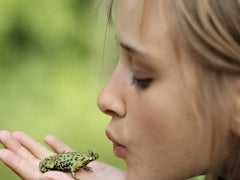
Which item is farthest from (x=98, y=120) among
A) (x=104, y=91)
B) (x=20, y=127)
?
(x=104, y=91)

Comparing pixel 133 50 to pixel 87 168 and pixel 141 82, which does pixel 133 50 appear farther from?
pixel 87 168

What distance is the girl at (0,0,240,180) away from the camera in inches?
49.0

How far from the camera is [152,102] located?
4.32 ft

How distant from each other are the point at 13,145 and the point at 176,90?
0.56 meters

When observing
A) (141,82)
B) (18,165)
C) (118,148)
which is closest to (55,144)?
(18,165)

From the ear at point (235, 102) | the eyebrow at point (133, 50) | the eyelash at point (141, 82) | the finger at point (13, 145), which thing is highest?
the eyebrow at point (133, 50)

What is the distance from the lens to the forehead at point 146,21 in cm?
128

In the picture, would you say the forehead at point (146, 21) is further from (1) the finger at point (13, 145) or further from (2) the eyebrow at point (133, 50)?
(1) the finger at point (13, 145)

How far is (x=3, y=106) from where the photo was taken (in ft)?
9.46

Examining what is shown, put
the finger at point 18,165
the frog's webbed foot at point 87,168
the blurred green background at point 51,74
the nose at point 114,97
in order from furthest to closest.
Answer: the blurred green background at point 51,74
the frog's webbed foot at point 87,168
the finger at point 18,165
the nose at point 114,97

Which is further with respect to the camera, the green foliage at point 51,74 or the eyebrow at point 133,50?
the green foliage at point 51,74

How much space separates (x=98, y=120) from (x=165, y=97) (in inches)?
59.0

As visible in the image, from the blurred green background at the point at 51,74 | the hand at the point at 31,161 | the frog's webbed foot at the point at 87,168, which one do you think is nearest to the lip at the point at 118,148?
the hand at the point at 31,161

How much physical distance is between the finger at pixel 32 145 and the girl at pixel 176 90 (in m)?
0.41
